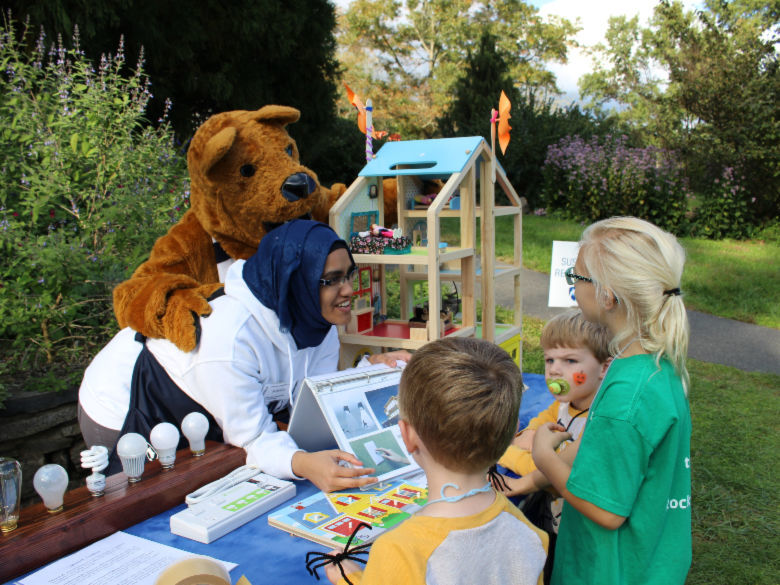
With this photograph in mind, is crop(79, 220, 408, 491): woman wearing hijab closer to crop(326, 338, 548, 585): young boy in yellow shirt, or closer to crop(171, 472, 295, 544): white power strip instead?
crop(171, 472, 295, 544): white power strip

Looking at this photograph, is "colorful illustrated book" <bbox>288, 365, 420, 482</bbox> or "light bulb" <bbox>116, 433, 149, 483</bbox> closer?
"light bulb" <bbox>116, 433, 149, 483</bbox>

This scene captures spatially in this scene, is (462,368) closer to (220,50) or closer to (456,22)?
(220,50)

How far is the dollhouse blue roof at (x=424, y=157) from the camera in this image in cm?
275

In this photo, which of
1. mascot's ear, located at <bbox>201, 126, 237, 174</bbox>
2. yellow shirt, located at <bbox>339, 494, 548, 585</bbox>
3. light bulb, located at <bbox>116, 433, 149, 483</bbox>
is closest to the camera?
yellow shirt, located at <bbox>339, 494, 548, 585</bbox>

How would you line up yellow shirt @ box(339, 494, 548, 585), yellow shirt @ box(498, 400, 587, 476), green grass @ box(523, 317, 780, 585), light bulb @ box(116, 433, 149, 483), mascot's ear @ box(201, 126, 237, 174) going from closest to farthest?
yellow shirt @ box(339, 494, 548, 585), light bulb @ box(116, 433, 149, 483), yellow shirt @ box(498, 400, 587, 476), mascot's ear @ box(201, 126, 237, 174), green grass @ box(523, 317, 780, 585)

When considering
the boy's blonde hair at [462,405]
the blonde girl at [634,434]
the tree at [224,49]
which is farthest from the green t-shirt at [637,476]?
the tree at [224,49]

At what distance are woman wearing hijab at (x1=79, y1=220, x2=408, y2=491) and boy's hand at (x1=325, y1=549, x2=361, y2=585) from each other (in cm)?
55

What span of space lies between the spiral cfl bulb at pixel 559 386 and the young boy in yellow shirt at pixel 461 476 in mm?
749

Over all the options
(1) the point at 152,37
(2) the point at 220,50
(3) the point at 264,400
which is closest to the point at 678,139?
(2) the point at 220,50

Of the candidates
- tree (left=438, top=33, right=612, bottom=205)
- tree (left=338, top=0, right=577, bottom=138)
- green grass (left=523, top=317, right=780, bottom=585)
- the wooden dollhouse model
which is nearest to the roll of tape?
the wooden dollhouse model

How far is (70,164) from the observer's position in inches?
145

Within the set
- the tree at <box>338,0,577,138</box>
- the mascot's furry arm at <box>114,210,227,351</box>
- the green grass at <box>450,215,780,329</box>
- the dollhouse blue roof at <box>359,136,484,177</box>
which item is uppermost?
the tree at <box>338,0,577,138</box>

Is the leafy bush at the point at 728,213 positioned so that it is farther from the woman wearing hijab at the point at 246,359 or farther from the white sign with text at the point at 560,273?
the woman wearing hijab at the point at 246,359

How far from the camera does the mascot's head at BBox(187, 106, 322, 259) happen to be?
2.75 meters
